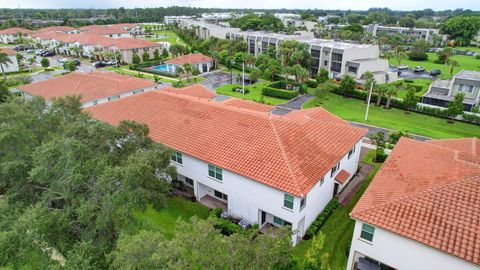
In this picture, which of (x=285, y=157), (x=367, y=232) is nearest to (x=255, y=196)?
(x=285, y=157)

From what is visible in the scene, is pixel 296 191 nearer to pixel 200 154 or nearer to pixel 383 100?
pixel 200 154

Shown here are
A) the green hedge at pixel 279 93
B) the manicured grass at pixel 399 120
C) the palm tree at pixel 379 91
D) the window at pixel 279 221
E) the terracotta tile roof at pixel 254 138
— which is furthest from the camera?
the green hedge at pixel 279 93

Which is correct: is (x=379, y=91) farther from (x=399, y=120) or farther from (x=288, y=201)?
(x=288, y=201)

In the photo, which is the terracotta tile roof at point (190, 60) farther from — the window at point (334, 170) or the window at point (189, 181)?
the window at point (334, 170)

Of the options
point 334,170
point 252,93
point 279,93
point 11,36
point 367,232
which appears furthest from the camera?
point 11,36

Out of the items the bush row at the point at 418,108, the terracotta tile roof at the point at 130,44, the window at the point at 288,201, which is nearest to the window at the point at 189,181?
the window at the point at 288,201

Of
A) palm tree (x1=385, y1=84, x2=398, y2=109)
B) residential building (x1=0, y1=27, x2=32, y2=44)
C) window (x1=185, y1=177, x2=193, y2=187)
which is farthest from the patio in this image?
residential building (x1=0, y1=27, x2=32, y2=44)
